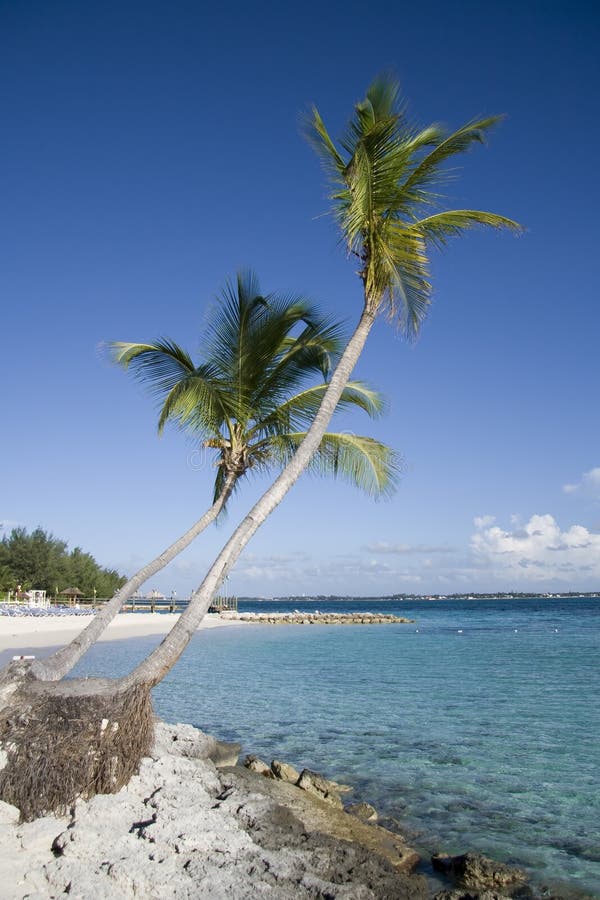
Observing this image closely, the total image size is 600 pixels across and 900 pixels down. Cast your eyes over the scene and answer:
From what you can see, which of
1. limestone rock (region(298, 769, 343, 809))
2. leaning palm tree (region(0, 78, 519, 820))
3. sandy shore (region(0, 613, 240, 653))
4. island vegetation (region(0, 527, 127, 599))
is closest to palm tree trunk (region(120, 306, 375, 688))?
leaning palm tree (region(0, 78, 519, 820))

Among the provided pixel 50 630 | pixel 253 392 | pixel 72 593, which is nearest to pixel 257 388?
pixel 253 392

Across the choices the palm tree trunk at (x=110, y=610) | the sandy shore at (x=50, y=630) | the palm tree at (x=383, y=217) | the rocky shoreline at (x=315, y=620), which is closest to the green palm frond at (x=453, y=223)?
the palm tree at (x=383, y=217)

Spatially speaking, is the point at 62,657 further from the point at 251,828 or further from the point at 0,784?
the point at 251,828

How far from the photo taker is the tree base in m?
5.29

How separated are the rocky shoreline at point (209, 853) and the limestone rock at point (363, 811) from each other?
2 cm

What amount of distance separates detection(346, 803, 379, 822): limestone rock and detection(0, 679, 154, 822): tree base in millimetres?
2466

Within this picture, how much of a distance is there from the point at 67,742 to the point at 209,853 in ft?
5.23

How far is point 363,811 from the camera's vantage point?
6762 mm

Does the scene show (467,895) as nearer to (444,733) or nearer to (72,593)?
(444,733)

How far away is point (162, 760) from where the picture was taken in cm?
657

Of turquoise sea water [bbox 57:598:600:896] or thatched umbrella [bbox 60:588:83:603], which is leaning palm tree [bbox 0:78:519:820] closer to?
turquoise sea water [bbox 57:598:600:896]

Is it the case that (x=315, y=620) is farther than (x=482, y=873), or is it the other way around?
(x=315, y=620)

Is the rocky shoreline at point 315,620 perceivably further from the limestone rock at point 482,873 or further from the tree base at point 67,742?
the limestone rock at point 482,873

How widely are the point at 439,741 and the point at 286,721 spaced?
10.2 feet
